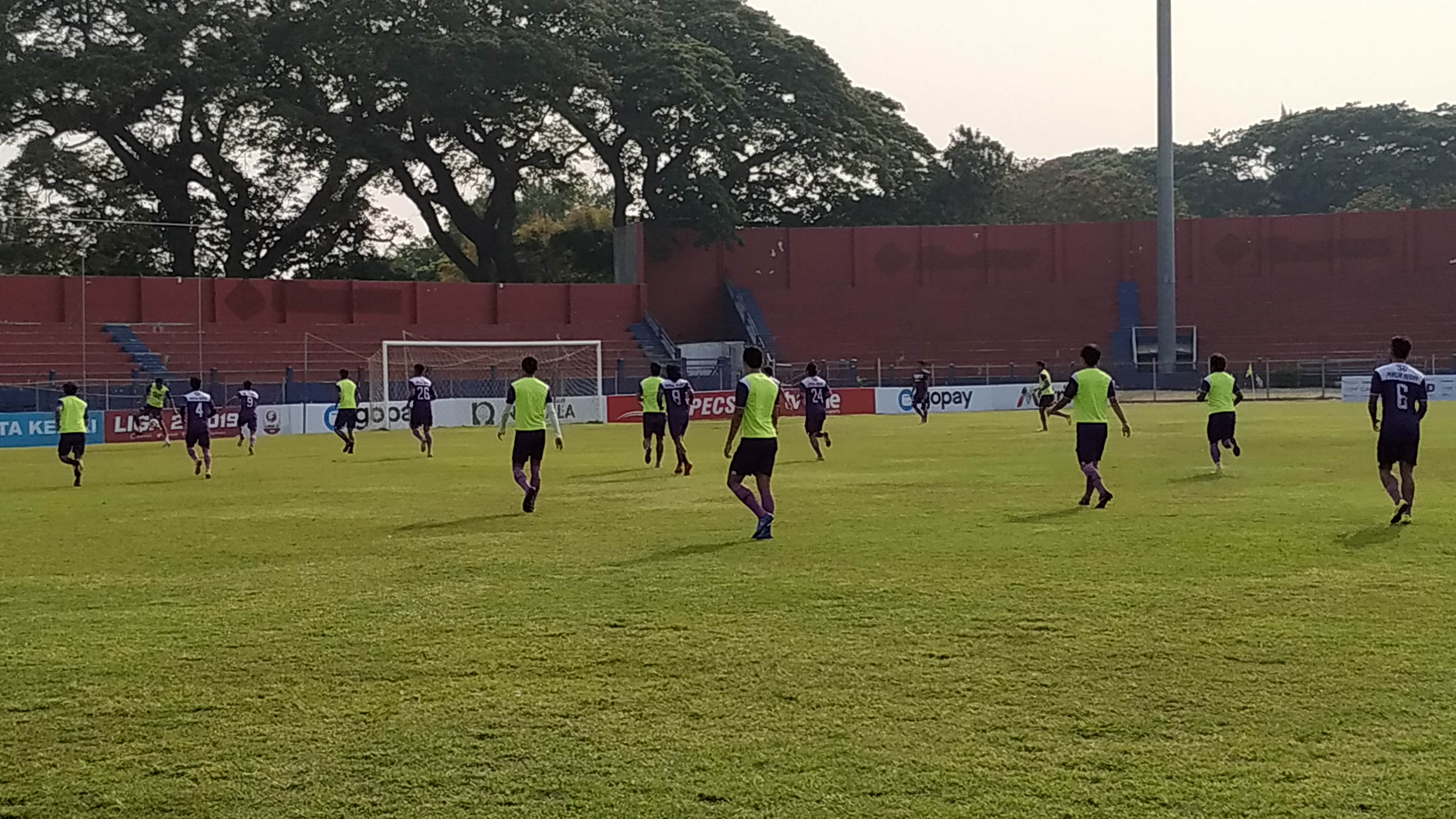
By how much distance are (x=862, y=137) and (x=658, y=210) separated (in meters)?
10.6

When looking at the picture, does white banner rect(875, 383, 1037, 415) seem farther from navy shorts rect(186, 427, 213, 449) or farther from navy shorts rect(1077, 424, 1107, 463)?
navy shorts rect(1077, 424, 1107, 463)

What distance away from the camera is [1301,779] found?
5523 millimetres

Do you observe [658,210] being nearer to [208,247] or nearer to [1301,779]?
[208,247]

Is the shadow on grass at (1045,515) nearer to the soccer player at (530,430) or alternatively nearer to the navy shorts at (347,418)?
the soccer player at (530,430)

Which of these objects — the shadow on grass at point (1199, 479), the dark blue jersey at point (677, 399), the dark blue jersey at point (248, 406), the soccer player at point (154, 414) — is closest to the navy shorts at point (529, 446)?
the dark blue jersey at point (677, 399)

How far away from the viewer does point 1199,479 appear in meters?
19.2

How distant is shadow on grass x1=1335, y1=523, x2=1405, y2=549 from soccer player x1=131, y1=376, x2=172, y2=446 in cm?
2698

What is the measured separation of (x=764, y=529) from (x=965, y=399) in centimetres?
3911

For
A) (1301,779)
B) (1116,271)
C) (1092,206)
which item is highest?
(1092,206)

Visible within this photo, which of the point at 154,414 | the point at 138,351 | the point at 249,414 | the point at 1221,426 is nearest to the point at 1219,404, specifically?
the point at 1221,426

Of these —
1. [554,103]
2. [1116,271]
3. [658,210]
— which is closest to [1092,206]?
[1116,271]

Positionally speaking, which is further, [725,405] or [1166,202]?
[1166,202]

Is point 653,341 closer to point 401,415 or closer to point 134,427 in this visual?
point 401,415

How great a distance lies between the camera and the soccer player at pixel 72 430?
71.2ft
